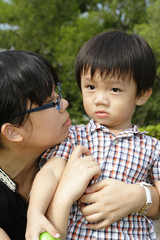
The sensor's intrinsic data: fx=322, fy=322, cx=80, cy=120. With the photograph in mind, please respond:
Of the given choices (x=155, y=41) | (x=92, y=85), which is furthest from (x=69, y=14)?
(x=92, y=85)

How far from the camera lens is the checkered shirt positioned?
1.97 meters

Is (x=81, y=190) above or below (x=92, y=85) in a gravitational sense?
below

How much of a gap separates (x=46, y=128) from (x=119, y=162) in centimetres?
51

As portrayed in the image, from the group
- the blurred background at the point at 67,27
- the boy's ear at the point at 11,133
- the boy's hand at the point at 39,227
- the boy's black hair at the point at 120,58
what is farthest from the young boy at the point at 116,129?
the blurred background at the point at 67,27

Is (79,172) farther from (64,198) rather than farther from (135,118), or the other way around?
(135,118)

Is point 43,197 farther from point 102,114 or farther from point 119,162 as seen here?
point 102,114

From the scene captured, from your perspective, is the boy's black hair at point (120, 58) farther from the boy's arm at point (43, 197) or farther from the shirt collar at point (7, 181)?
the shirt collar at point (7, 181)

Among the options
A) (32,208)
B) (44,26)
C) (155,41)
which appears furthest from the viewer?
(44,26)

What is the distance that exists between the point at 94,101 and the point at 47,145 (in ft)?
1.37

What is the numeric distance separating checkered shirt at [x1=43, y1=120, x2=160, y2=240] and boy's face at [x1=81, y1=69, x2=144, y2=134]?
9cm

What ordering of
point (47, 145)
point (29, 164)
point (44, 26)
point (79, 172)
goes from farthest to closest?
point (44, 26)
point (29, 164)
point (47, 145)
point (79, 172)

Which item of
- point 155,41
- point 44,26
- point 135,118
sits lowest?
point 135,118

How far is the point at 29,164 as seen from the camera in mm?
2150

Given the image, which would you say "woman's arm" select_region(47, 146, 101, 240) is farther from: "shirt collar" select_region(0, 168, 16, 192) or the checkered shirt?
"shirt collar" select_region(0, 168, 16, 192)
